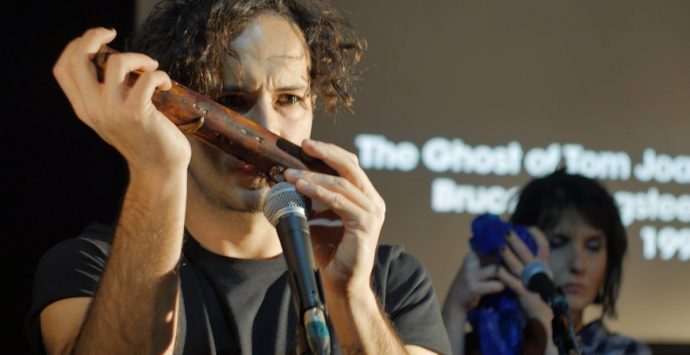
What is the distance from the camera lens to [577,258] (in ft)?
9.82

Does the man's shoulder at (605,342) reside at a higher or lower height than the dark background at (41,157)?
lower

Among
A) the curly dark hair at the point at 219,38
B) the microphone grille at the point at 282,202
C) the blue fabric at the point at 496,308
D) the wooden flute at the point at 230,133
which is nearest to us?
the microphone grille at the point at 282,202

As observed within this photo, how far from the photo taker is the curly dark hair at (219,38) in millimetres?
1870

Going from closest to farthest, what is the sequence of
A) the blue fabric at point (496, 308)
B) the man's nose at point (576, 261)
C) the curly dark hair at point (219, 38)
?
the curly dark hair at point (219, 38) → the blue fabric at point (496, 308) → the man's nose at point (576, 261)

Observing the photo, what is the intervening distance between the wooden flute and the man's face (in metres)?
0.27

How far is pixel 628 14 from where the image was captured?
3.87 m

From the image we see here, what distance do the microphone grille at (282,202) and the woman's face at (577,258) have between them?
181 cm

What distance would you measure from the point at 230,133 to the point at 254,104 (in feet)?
1.15

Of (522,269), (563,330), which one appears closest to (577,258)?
(522,269)

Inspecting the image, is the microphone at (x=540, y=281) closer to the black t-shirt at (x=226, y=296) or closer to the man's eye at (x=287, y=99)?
the black t-shirt at (x=226, y=296)

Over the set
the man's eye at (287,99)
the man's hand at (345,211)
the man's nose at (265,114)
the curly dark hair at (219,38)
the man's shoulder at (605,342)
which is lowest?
the man's shoulder at (605,342)

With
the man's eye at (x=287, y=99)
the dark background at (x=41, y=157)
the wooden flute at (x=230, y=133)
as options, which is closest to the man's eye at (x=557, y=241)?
the dark background at (x=41, y=157)

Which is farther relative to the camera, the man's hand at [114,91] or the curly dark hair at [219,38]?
the curly dark hair at [219,38]

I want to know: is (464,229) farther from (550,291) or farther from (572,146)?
(550,291)
